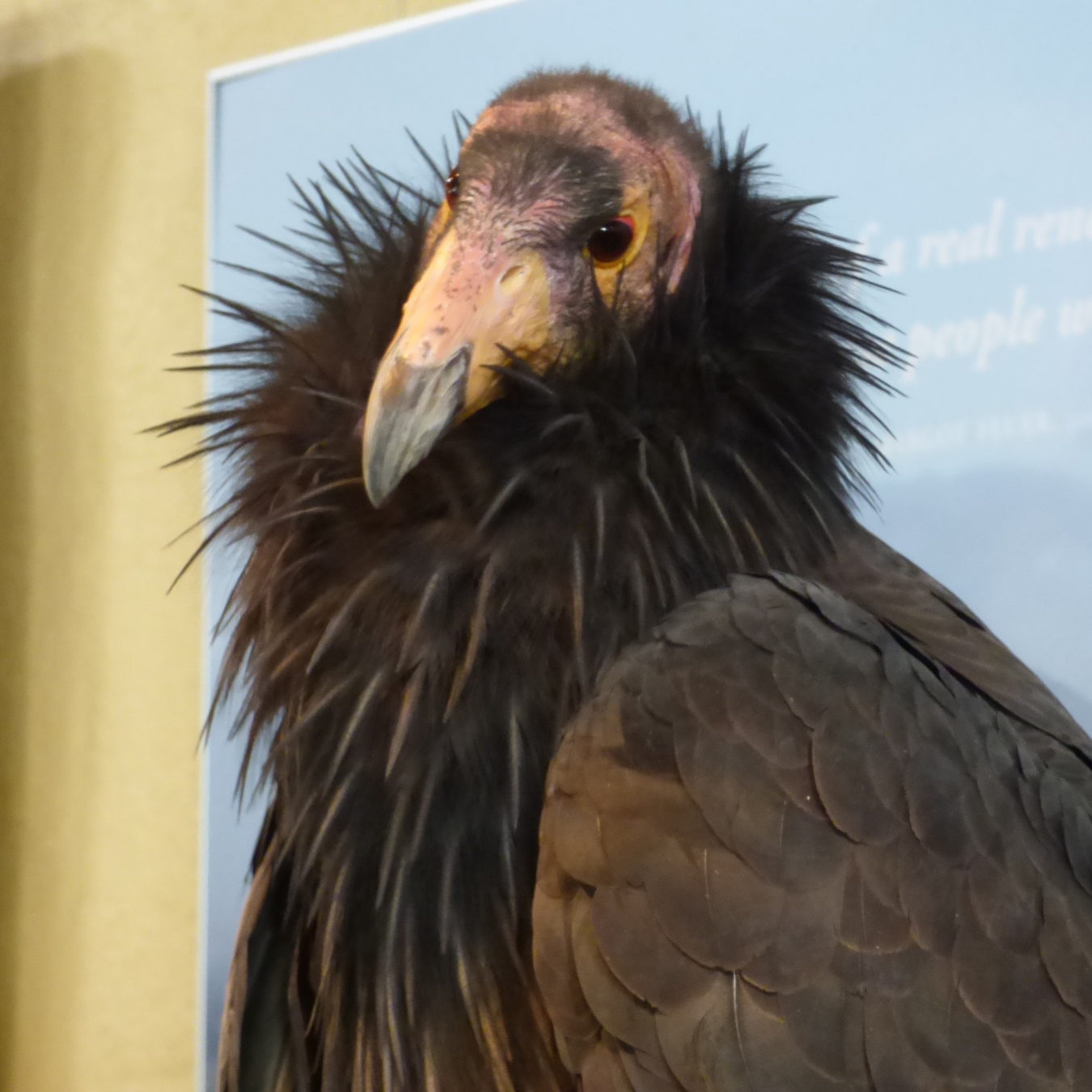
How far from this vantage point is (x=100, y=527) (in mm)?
1448

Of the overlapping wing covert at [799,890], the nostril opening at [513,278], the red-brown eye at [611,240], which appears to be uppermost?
the red-brown eye at [611,240]

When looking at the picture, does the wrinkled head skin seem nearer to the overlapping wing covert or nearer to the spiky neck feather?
the spiky neck feather

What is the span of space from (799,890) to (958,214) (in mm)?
694

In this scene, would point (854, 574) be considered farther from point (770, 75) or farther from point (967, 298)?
point (770, 75)

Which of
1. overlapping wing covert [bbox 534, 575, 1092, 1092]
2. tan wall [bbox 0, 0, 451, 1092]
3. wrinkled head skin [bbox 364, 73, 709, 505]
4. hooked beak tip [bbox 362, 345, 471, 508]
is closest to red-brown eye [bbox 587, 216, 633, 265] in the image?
wrinkled head skin [bbox 364, 73, 709, 505]

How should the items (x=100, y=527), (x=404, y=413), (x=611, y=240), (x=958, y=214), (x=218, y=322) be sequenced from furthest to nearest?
(x=100, y=527), (x=218, y=322), (x=958, y=214), (x=611, y=240), (x=404, y=413)

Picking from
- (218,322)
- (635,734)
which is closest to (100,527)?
(218,322)

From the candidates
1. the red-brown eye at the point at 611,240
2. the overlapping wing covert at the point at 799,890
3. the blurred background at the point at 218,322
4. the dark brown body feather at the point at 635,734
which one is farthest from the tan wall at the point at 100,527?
the overlapping wing covert at the point at 799,890

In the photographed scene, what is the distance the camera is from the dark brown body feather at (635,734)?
1.82 ft

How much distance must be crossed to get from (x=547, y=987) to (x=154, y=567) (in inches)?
39.2

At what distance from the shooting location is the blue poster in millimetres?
943

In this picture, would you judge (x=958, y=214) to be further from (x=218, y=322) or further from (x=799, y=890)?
(x=218, y=322)

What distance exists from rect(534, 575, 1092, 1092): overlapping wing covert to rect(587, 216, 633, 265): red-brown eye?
0.98 feet

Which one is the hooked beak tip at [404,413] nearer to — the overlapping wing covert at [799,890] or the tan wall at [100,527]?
the overlapping wing covert at [799,890]
